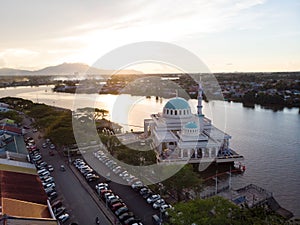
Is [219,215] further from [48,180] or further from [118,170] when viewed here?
[48,180]

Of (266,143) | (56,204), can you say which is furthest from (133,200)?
(266,143)

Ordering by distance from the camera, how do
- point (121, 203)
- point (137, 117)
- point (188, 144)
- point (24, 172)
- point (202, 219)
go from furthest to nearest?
point (137, 117)
point (188, 144)
point (24, 172)
point (121, 203)
point (202, 219)

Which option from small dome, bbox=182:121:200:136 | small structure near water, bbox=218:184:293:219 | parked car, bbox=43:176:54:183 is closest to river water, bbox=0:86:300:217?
small structure near water, bbox=218:184:293:219

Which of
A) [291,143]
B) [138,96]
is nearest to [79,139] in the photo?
[291,143]

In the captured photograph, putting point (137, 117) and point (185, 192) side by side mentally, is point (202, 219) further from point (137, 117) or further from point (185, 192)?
point (137, 117)

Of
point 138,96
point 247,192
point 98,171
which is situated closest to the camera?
point 247,192

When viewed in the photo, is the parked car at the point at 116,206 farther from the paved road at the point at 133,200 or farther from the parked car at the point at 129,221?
the parked car at the point at 129,221

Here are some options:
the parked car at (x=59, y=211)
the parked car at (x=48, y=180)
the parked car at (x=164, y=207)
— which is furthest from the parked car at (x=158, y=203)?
the parked car at (x=48, y=180)
